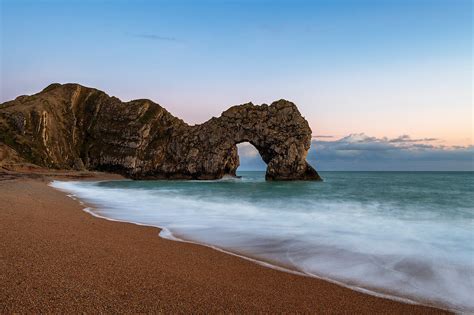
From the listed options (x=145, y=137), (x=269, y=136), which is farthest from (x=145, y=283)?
(x=145, y=137)

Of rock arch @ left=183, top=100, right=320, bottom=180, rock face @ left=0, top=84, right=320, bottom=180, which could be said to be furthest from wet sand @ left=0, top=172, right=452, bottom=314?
rock face @ left=0, top=84, right=320, bottom=180

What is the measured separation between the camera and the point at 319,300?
453cm

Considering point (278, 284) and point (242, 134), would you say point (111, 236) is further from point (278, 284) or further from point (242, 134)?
point (242, 134)

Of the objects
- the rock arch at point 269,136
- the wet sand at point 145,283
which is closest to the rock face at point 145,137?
the rock arch at point 269,136

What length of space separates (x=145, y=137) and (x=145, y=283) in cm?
7477

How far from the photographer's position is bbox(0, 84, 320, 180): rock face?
2516 inches

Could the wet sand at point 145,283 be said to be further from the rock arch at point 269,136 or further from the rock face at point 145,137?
the rock face at point 145,137

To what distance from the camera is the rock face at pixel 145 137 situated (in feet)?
210

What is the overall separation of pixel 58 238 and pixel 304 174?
195ft

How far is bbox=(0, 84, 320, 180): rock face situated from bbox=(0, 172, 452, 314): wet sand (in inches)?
2262

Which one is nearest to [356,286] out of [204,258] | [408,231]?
[204,258]

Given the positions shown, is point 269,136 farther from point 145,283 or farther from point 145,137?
point 145,283

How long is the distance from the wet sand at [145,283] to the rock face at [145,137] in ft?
188

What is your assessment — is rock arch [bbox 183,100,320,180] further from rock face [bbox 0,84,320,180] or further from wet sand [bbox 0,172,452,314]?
wet sand [bbox 0,172,452,314]
